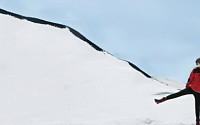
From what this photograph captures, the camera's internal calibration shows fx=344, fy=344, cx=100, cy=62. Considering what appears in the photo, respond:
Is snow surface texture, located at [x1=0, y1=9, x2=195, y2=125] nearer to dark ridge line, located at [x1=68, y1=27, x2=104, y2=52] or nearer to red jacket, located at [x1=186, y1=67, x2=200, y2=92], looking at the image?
dark ridge line, located at [x1=68, y1=27, x2=104, y2=52]

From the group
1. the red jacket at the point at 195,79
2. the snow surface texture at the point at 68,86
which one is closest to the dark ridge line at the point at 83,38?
the snow surface texture at the point at 68,86

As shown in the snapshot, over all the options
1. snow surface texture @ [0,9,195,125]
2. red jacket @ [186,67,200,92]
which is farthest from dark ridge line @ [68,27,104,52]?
red jacket @ [186,67,200,92]

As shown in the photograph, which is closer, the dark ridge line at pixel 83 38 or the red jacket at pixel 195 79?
the red jacket at pixel 195 79

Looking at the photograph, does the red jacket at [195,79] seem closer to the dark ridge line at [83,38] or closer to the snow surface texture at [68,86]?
the snow surface texture at [68,86]

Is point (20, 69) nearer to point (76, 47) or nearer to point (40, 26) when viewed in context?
point (76, 47)

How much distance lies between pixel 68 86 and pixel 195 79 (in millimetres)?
8331

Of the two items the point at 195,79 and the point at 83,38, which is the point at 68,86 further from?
the point at 83,38

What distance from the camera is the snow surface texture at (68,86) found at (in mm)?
9812

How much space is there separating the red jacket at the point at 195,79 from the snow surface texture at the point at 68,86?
139 cm

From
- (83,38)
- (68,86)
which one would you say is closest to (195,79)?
(68,86)

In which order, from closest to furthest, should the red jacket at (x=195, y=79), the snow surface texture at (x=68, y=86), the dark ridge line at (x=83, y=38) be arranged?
the red jacket at (x=195, y=79), the snow surface texture at (x=68, y=86), the dark ridge line at (x=83, y=38)

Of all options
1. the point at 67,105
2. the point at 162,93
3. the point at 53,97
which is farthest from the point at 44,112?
the point at 162,93

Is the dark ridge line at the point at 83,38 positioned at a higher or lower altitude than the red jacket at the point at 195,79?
higher

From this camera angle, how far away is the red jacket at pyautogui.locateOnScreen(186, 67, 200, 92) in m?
7.41
